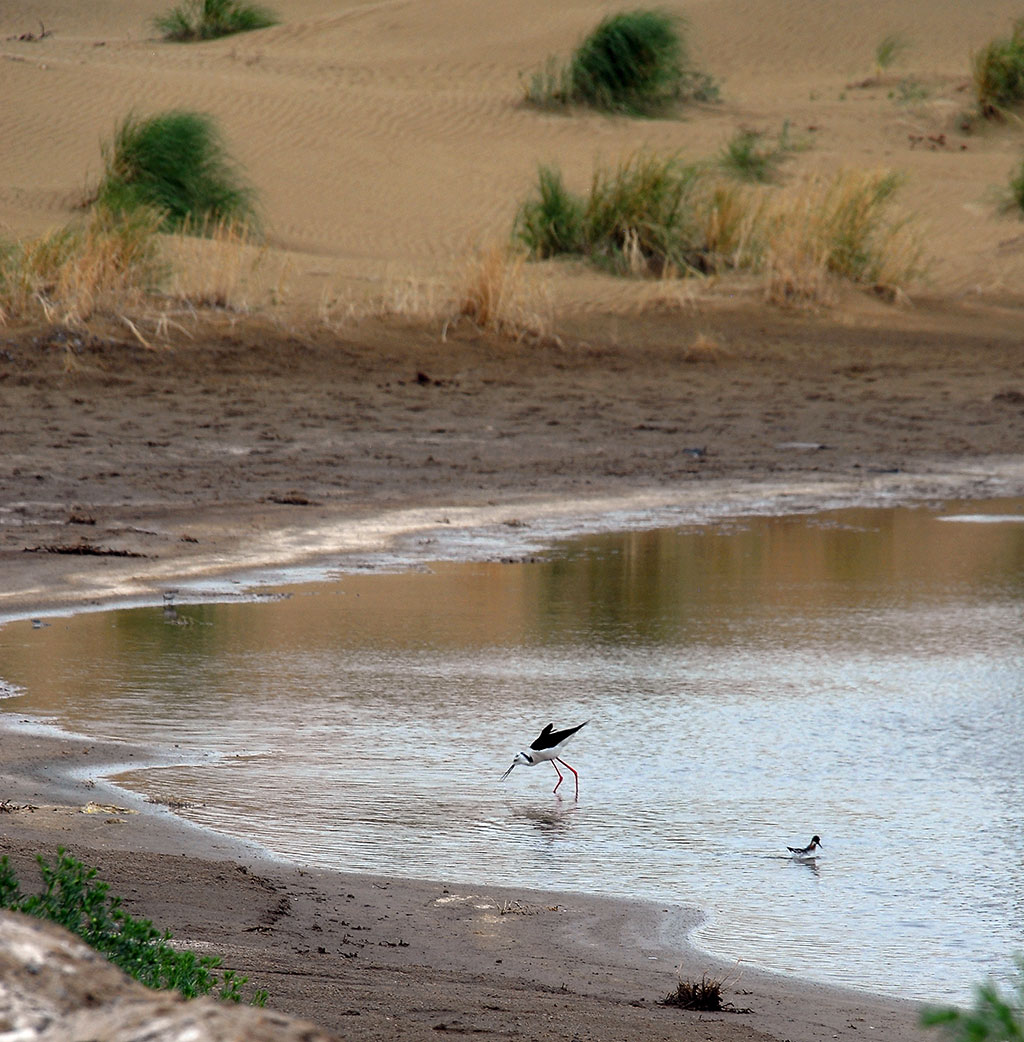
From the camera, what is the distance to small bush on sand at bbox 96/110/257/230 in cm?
1839

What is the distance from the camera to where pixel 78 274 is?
13492 mm

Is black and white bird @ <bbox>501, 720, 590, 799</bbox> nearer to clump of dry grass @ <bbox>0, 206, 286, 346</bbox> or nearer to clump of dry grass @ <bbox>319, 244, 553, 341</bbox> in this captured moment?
clump of dry grass @ <bbox>0, 206, 286, 346</bbox>

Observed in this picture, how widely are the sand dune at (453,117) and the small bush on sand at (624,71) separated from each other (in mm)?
622

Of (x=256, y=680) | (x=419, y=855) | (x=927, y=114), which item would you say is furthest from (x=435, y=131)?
(x=419, y=855)

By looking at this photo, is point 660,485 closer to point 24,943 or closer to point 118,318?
point 118,318

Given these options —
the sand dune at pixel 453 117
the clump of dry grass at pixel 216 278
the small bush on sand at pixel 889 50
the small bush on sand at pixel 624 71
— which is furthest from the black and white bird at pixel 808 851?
the small bush on sand at pixel 889 50

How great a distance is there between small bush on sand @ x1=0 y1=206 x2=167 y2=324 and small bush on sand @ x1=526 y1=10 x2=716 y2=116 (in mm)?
14195

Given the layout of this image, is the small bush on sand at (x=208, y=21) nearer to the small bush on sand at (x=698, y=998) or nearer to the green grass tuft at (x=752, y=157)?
the green grass tuft at (x=752, y=157)

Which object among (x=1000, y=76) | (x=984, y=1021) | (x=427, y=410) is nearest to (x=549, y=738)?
(x=984, y=1021)

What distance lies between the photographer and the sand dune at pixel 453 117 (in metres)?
21.0

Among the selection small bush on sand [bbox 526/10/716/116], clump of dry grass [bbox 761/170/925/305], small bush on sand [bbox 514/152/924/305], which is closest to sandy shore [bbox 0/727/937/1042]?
clump of dry grass [bbox 761/170/925/305]

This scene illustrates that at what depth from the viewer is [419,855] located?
4625 millimetres

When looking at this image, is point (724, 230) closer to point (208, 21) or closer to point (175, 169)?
point (175, 169)

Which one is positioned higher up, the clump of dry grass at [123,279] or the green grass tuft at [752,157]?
the green grass tuft at [752,157]
